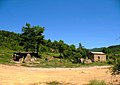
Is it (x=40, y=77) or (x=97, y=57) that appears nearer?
(x=40, y=77)

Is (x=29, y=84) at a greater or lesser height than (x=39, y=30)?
lesser

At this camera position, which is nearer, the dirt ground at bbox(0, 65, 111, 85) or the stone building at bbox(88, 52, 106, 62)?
the dirt ground at bbox(0, 65, 111, 85)

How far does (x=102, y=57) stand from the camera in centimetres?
6538

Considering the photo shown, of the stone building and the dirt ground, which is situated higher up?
the stone building

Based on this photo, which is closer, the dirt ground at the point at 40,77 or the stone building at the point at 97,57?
the dirt ground at the point at 40,77

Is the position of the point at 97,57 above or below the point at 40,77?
above

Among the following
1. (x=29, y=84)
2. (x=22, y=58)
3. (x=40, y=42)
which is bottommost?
(x=29, y=84)

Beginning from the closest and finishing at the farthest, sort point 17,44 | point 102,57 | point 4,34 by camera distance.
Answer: point 102,57 < point 17,44 < point 4,34

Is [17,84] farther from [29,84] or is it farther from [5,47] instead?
[5,47]

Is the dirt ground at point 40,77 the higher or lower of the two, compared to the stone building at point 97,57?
lower

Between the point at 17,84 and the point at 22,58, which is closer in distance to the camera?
the point at 17,84

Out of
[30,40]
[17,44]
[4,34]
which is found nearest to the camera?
[30,40]

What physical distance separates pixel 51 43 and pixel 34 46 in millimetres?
20612

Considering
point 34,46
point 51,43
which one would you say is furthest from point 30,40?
point 51,43
